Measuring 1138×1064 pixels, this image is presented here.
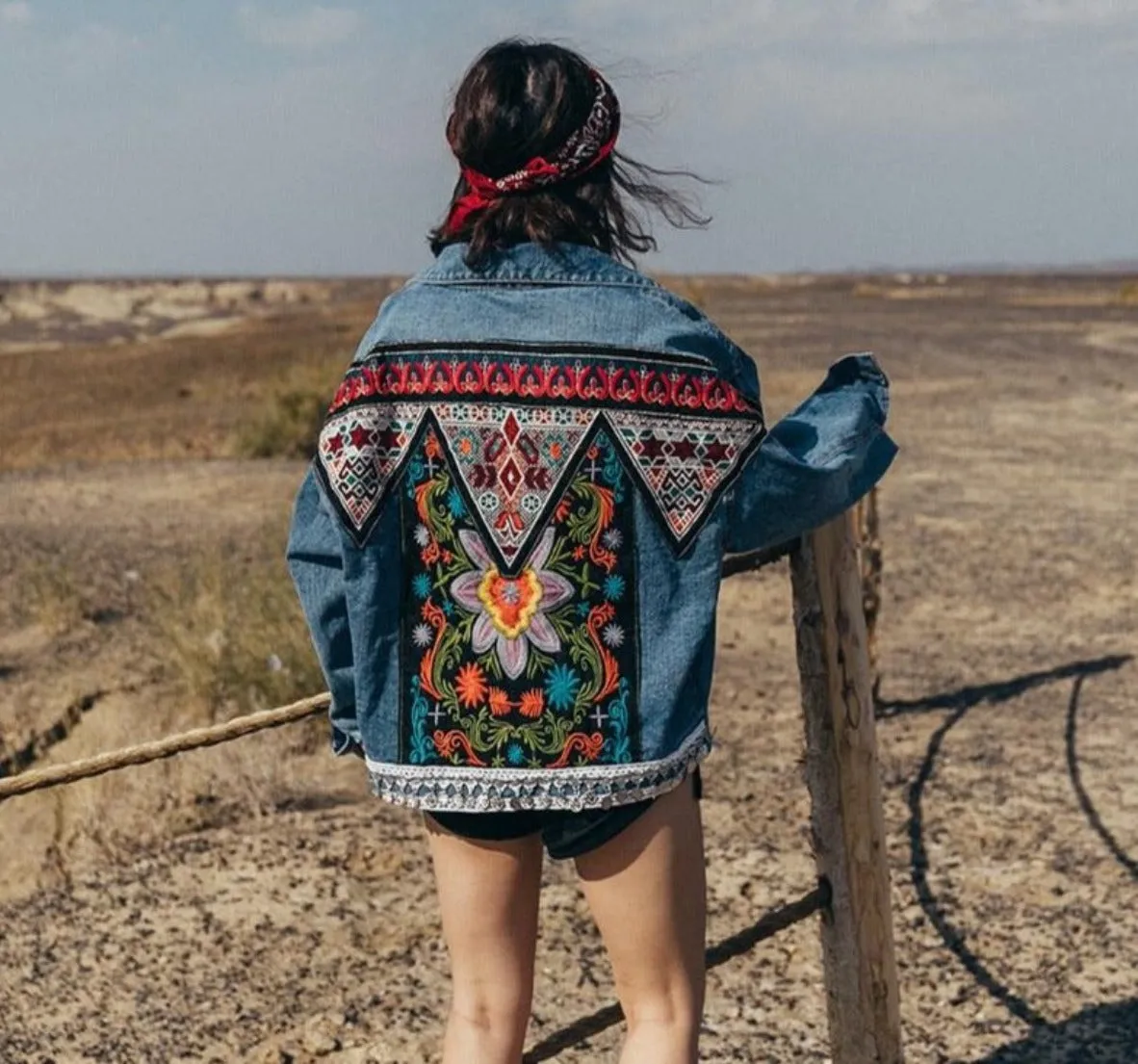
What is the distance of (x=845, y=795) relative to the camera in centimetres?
296

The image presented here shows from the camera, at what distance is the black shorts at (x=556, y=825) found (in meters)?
2.08

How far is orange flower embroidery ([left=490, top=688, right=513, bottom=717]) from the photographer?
205 centimetres

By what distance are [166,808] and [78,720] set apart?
168cm

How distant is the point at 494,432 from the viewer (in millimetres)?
1998

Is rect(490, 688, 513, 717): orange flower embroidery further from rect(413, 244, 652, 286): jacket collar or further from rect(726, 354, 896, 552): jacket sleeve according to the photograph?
rect(413, 244, 652, 286): jacket collar

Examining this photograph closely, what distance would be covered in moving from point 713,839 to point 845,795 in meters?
2.38

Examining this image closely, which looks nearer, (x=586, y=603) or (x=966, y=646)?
(x=586, y=603)

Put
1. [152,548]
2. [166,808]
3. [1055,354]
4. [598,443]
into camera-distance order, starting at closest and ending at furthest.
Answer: [598,443] → [166,808] → [152,548] → [1055,354]

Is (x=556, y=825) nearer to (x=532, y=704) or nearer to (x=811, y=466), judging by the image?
(x=532, y=704)

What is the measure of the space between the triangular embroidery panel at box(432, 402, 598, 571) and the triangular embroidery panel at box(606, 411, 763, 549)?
0.19ft

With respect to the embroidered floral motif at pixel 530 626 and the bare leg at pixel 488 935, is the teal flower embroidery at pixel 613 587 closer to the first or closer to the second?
the embroidered floral motif at pixel 530 626

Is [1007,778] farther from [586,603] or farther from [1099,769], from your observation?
[586,603]

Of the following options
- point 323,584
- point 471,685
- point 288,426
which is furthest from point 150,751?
point 288,426

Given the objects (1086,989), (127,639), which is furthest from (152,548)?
(1086,989)
